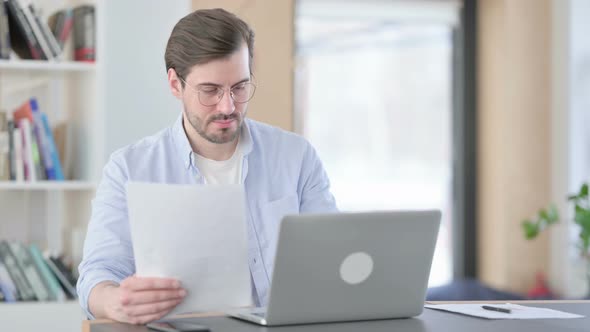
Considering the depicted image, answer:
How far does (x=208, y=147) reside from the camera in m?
2.18

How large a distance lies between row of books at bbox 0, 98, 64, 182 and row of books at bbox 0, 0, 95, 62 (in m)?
0.19

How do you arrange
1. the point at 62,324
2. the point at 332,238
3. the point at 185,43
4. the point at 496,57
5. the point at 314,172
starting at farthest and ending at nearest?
1. the point at 496,57
2. the point at 62,324
3. the point at 314,172
4. the point at 185,43
5. the point at 332,238

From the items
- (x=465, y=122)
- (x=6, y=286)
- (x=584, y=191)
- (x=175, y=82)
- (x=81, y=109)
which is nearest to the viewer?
(x=175, y=82)

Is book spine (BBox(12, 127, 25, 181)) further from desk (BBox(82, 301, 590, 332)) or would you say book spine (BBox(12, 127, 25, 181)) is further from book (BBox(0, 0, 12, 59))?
desk (BBox(82, 301, 590, 332))

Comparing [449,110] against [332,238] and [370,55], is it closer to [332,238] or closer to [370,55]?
[370,55]

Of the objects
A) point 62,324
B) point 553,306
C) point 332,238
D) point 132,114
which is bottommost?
point 62,324

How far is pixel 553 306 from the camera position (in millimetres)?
1954

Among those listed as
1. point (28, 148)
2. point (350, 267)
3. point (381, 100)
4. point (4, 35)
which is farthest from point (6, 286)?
point (381, 100)

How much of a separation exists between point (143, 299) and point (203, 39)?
0.74 metres

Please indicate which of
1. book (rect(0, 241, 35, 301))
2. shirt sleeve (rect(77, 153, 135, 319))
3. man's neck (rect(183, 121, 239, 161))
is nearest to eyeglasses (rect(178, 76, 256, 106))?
man's neck (rect(183, 121, 239, 161))

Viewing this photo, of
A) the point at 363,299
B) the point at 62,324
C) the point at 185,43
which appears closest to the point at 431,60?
the point at 62,324

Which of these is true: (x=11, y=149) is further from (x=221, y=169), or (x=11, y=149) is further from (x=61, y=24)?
(x=221, y=169)

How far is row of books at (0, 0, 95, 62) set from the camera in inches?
121

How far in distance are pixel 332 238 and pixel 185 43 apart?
2.47 feet
